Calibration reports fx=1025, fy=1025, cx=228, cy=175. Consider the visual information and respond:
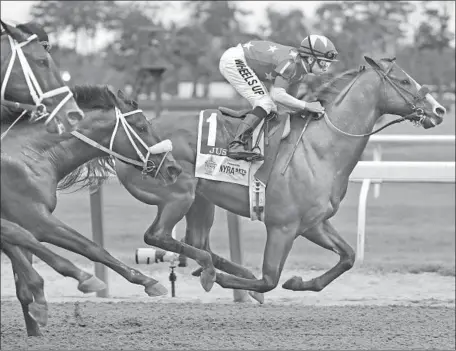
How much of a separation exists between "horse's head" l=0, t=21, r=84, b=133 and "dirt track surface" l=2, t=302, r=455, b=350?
1813 millimetres

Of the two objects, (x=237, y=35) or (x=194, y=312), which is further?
(x=237, y=35)

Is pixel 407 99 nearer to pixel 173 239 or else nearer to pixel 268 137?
pixel 268 137

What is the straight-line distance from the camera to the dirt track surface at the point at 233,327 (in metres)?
6.09

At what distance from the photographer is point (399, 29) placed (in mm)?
27016

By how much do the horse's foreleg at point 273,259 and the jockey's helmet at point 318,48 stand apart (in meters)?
1.02

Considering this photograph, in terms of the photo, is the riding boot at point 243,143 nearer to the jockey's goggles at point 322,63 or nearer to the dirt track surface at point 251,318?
the jockey's goggles at point 322,63

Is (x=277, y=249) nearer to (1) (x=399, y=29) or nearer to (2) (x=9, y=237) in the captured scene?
(2) (x=9, y=237)

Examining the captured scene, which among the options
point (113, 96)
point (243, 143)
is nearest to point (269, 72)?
point (243, 143)

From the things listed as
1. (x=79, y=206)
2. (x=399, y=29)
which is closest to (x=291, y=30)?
(x=399, y=29)

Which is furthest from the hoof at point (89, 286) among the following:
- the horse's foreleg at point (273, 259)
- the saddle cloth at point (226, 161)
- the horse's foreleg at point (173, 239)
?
the saddle cloth at point (226, 161)

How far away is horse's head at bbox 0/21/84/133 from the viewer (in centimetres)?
461

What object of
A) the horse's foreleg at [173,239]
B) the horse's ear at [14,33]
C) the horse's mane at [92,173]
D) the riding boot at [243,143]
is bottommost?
the horse's foreleg at [173,239]

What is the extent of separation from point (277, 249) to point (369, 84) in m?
1.22

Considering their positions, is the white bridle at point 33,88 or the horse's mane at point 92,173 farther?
the horse's mane at point 92,173
